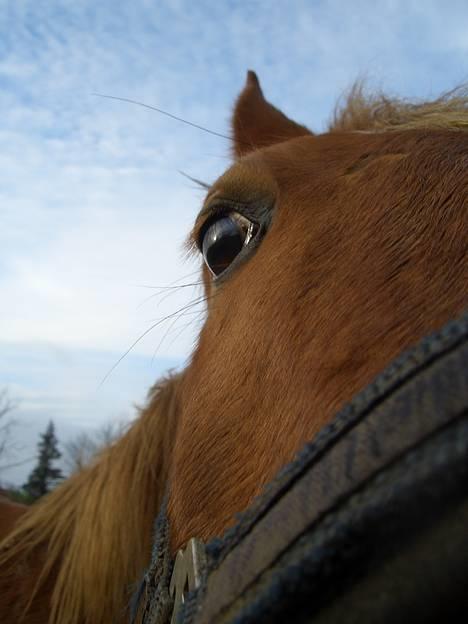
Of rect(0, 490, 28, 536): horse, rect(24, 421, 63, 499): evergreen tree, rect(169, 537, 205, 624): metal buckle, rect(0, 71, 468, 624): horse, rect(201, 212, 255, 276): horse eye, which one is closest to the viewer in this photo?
rect(0, 71, 468, 624): horse

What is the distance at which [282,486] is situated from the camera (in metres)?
0.61

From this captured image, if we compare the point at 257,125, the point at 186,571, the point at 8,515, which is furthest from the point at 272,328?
the point at 8,515

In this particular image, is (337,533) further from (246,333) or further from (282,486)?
(246,333)

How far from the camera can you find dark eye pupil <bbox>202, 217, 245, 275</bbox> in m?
1.39

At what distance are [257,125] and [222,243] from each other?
893 mm

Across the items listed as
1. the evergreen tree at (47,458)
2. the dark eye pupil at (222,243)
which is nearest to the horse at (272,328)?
the dark eye pupil at (222,243)

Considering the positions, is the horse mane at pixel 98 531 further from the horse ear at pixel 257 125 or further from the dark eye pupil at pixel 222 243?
the horse ear at pixel 257 125

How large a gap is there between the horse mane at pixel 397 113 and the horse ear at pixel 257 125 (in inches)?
7.9

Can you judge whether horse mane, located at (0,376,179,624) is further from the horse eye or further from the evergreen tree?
the evergreen tree

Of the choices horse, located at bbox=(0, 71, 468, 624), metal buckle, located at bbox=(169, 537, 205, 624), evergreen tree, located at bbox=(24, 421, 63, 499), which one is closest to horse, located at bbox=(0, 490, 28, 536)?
horse, located at bbox=(0, 71, 468, 624)

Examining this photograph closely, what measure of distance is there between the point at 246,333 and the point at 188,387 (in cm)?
40

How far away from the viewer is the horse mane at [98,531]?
61.9 inches

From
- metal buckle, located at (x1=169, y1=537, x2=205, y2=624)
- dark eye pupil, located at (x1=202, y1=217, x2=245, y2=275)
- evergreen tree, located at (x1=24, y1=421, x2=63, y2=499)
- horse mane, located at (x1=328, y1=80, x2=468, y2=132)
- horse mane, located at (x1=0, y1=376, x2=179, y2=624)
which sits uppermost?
evergreen tree, located at (x1=24, y1=421, x2=63, y2=499)

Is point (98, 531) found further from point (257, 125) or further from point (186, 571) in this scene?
point (257, 125)
